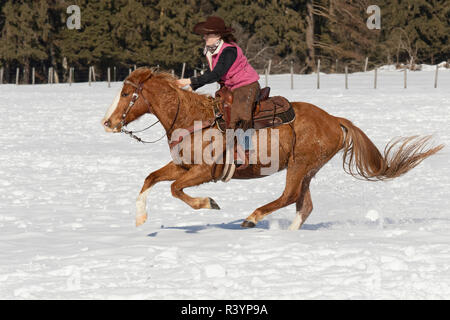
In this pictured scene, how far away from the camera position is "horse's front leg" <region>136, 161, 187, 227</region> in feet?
27.8

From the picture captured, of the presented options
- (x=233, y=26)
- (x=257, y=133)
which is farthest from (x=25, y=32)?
(x=257, y=133)

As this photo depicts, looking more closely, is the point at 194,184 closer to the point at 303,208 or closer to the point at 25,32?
the point at 303,208

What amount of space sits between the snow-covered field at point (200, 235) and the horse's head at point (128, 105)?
1280 mm

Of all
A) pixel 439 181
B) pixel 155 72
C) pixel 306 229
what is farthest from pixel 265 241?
pixel 439 181

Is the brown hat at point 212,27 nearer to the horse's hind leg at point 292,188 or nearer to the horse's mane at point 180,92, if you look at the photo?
the horse's mane at point 180,92

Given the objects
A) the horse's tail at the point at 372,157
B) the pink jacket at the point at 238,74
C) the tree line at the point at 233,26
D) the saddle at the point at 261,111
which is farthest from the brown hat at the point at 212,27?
the tree line at the point at 233,26

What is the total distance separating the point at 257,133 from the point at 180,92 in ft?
3.11

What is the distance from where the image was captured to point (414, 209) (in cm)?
1145

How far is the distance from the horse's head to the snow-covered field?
128 centimetres

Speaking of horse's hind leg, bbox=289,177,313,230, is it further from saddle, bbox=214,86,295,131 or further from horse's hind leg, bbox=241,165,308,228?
saddle, bbox=214,86,295,131

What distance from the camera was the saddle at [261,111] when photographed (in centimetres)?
866

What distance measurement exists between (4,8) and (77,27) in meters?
5.38

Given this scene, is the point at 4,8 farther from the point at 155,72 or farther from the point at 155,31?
the point at 155,72
